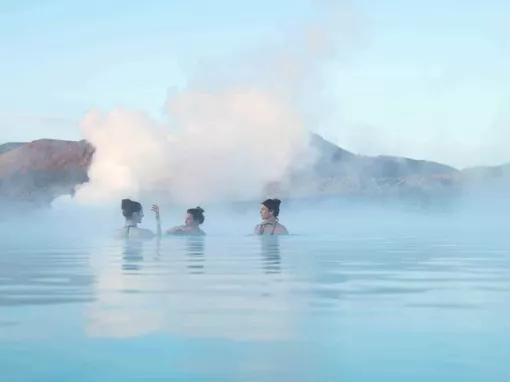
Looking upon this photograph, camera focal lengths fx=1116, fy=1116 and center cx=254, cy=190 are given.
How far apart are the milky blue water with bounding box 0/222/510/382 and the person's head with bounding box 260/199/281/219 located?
16.6 meters

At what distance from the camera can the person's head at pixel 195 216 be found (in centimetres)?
4496

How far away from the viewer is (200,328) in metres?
13.8

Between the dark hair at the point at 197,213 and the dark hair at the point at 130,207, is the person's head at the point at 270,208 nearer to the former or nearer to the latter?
the dark hair at the point at 197,213

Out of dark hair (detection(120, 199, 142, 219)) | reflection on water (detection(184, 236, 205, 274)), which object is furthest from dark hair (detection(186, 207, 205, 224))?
dark hair (detection(120, 199, 142, 219))

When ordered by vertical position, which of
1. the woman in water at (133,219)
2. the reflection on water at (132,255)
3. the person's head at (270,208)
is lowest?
the reflection on water at (132,255)

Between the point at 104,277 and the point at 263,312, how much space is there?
317 inches

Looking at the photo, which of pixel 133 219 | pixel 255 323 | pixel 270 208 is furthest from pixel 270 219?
pixel 255 323

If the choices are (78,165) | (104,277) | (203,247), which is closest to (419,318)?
(104,277)

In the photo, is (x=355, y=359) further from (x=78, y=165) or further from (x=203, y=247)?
(x=78, y=165)

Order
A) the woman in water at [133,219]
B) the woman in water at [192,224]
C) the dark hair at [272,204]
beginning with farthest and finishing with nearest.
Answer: the woman in water at [192,224], the dark hair at [272,204], the woman in water at [133,219]

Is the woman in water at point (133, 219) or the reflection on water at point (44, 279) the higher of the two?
the woman in water at point (133, 219)

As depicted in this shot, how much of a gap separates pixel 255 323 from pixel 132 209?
28.3 metres

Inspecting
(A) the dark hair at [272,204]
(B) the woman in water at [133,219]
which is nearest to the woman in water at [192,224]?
(B) the woman in water at [133,219]

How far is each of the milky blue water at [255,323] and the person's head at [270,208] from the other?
16633 mm
